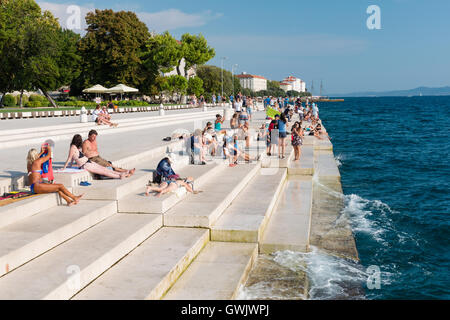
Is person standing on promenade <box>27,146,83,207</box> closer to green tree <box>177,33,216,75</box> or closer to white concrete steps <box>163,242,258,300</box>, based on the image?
white concrete steps <box>163,242,258,300</box>

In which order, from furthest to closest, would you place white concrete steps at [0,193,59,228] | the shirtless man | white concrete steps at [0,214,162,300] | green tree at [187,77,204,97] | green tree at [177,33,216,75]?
1. green tree at [187,77,204,97]
2. green tree at [177,33,216,75]
3. the shirtless man
4. white concrete steps at [0,193,59,228]
5. white concrete steps at [0,214,162,300]

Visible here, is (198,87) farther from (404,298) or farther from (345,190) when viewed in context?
(404,298)

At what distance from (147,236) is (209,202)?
69.4 inches

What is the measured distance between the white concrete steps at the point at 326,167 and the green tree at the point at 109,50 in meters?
36.1

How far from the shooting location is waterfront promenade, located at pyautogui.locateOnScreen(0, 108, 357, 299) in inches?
199

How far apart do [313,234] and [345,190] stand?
23.8ft

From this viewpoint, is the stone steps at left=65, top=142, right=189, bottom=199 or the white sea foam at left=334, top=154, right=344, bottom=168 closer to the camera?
the stone steps at left=65, top=142, right=189, bottom=199

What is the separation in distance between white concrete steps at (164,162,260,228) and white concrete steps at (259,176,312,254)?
1.03 metres

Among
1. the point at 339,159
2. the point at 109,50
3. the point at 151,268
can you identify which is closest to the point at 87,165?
Result: the point at 151,268

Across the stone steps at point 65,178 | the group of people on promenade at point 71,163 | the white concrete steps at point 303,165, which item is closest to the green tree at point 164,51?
the white concrete steps at point 303,165

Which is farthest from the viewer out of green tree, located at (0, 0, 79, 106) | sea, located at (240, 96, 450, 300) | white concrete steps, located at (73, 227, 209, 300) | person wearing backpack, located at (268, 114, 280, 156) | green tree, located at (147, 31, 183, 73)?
green tree, located at (147, 31, 183, 73)

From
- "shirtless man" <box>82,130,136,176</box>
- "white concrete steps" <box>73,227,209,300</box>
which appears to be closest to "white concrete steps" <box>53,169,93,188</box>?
"shirtless man" <box>82,130,136,176</box>

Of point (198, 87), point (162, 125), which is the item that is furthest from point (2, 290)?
point (198, 87)
